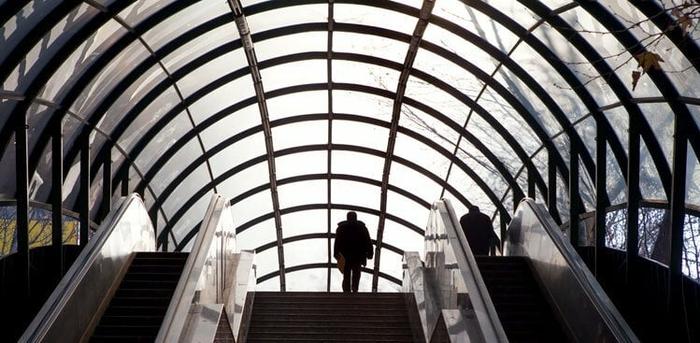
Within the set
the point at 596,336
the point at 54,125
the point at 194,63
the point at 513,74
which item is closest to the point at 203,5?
the point at 194,63

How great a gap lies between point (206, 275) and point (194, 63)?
894 cm

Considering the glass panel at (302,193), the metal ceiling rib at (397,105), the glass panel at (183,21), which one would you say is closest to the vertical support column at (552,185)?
the metal ceiling rib at (397,105)

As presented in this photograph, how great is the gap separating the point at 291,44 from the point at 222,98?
2150mm

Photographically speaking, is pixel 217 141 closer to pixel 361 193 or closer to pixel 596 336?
pixel 361 193

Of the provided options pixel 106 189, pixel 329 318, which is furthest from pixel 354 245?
pixel 106 189

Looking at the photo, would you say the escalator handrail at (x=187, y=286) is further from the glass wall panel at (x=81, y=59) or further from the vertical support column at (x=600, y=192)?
the vertical support column at (x=600, y=192)

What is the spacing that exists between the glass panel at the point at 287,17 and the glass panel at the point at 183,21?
3.68 feet

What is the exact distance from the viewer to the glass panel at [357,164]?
2606 centimetres

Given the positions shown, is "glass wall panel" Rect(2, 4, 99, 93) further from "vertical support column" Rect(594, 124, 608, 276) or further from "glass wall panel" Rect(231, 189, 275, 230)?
"glass wall panel" Rect(231, 189, 275, 230)

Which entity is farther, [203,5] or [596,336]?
[203,5]

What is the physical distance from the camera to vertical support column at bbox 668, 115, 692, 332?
13.9 m

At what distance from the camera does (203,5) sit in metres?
18.3

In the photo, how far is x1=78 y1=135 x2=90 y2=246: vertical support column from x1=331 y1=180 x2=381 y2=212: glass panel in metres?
9.06

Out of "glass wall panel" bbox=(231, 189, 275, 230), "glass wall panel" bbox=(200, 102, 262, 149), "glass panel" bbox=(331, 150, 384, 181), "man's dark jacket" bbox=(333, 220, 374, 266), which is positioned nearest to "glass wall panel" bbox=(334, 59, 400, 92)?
"glass wall panel" bbox=(200, 102, 262, 149)
